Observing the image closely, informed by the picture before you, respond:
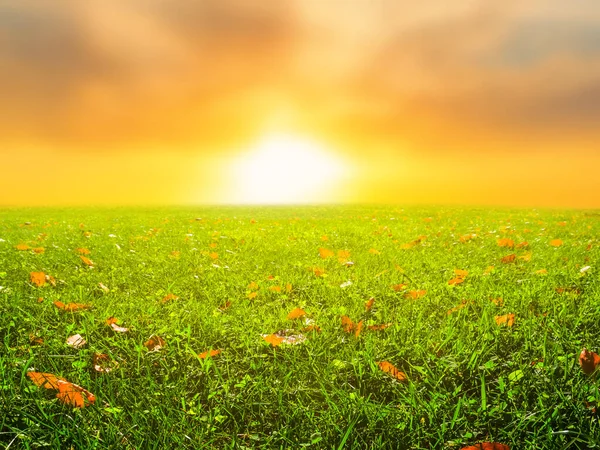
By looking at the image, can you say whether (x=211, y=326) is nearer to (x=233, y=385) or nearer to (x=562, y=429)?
(x=233, y=385)

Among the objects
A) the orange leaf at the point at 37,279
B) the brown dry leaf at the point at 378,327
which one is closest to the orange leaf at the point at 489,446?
the brown dry leaf at the point at 378,327

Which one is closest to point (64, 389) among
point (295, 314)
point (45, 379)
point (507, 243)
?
point (45, 379)

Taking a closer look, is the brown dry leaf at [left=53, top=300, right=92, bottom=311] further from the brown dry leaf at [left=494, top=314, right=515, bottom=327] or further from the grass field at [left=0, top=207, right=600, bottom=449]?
the brown dry leaf at [left=494, top=314, right=515, bottom=327]

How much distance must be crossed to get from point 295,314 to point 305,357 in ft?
1.93

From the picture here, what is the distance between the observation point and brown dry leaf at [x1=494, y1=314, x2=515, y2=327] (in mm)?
2596

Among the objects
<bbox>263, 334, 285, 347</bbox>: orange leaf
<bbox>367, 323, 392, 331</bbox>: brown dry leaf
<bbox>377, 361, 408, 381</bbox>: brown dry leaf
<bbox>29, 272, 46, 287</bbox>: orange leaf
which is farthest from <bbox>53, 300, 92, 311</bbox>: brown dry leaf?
<bbox>377, 361, 408, 381</bbox>: brown dry leaf

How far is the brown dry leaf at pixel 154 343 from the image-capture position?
2453 mm

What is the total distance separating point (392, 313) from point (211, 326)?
126cm

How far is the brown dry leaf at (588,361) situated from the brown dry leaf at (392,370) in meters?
0.85

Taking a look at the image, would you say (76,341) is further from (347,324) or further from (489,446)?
(489,446)

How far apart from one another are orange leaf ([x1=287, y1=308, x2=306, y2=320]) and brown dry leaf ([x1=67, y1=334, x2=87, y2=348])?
1287 mm

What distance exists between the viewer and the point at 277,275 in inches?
165

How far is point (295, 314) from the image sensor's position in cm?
290

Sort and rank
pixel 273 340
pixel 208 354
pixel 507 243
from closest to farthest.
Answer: pixel 208 354, pixel 273 340, pixel 507 243
